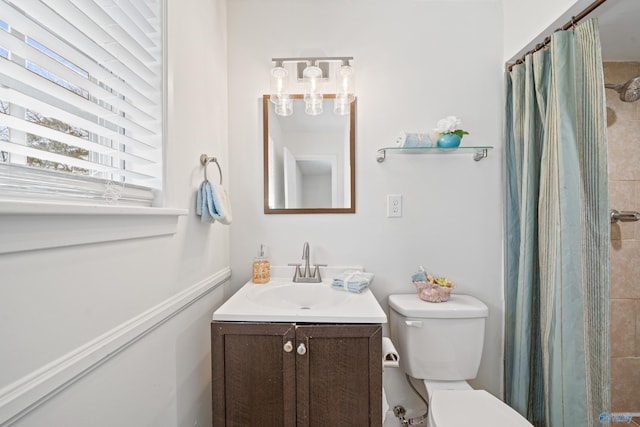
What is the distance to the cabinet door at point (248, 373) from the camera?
1022mm

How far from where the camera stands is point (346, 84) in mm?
1440

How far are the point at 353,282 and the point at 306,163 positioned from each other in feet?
2.29

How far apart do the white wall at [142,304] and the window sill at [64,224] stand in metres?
0.03

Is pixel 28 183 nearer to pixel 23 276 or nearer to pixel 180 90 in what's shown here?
pixel 23 276

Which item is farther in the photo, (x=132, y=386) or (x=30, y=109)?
(x=132, y=386)

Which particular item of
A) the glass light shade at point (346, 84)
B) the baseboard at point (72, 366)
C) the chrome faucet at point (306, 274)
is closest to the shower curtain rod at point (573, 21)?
the glass light shade at point (346, 84)

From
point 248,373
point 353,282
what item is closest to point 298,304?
point 353,282

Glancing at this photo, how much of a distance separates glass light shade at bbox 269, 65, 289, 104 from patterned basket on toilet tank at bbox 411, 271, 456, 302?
1192 mm

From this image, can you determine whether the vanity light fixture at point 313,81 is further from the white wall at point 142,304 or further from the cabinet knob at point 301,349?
the cabinet knob at point 301,349

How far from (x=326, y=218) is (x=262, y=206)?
37 cm

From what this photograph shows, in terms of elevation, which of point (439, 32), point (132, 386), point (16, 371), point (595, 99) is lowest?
point (132, 386)

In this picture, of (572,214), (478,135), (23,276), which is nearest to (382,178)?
(478,135)

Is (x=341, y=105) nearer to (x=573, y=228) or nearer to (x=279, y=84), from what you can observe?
(x=279, y=84)

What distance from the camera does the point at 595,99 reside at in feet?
3.37
